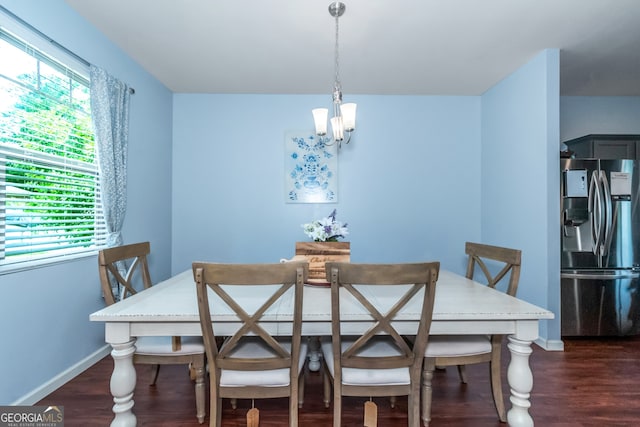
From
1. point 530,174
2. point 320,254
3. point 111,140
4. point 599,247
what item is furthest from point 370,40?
point 599,247

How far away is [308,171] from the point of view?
3623mm

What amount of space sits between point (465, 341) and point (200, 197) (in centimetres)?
303

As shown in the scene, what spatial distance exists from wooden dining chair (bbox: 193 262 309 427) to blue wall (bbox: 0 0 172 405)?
121cm

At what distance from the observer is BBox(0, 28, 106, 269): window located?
1703 millimetres

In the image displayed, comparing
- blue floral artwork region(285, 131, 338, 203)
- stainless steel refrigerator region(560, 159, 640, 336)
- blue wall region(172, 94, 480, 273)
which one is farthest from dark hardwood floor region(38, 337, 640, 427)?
blue floral artwork region(285, 131, 338, 203)

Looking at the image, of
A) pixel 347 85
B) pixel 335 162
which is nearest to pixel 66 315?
pixel 335 162

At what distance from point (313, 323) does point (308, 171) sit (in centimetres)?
243

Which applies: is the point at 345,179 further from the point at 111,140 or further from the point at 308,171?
the point at 111,140

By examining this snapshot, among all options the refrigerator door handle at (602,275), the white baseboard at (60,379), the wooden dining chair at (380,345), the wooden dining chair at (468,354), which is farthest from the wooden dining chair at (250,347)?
the refrigerator door handle at (602,275)

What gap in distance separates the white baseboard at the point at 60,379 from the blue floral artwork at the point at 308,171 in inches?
86.4

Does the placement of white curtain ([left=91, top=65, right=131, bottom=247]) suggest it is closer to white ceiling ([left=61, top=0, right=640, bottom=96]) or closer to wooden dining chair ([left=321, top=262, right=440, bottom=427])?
white ceiling ([left=61, top=0, right=640, bottom=96])

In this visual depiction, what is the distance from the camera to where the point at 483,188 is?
12.0ft

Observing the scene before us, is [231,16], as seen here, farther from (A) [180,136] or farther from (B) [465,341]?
(B) [465,341]
